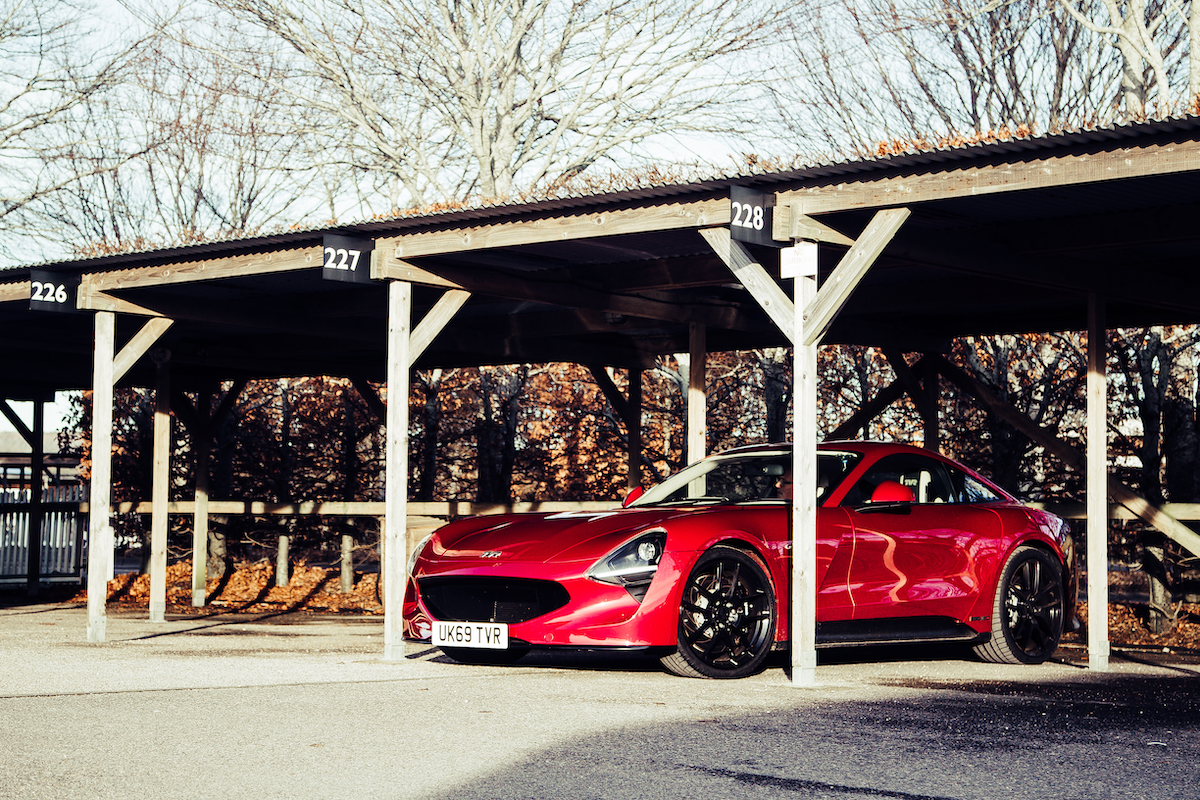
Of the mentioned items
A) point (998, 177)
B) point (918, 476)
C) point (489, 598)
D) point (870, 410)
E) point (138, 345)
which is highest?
point (998, 177)

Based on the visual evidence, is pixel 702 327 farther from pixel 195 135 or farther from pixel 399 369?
pixel 195 135

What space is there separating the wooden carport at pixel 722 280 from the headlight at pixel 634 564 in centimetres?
89

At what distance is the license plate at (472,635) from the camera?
27.0ft

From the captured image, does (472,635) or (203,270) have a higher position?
(203,270)

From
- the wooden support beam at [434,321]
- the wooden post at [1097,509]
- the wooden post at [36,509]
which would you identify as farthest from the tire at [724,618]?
the wooden post at [36,509]

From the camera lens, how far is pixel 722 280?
10891 millimetres

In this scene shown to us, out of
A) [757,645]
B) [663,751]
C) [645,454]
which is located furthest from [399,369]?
[645,454]

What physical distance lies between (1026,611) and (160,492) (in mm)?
9064

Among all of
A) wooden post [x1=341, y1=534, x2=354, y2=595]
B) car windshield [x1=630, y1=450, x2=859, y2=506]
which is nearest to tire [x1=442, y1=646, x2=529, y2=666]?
car windshield [x1=630, y1=450, x2=859, y2=506]

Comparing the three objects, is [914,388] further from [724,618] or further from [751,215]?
[724,618]

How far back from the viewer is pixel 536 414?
20.2 metres

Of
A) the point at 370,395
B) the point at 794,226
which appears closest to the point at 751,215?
the point at 794,226

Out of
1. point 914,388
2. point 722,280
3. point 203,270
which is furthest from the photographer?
point 914,388

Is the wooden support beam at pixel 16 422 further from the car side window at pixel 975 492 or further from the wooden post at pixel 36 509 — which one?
the car side window at pixel 975 492
